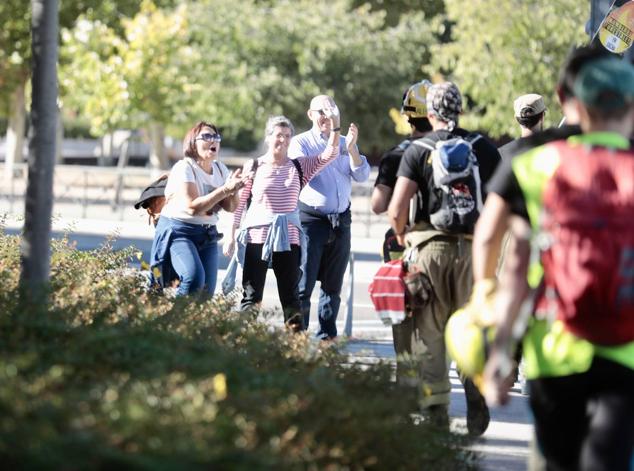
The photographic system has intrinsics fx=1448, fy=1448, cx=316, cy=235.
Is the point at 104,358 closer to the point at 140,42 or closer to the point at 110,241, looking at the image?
the point at 110,241

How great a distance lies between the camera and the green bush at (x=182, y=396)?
3.81 m

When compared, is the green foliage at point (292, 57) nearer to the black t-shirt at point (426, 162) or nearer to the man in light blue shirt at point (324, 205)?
the man in light blue shirt at point (324, 205)

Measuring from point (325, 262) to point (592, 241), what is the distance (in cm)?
674

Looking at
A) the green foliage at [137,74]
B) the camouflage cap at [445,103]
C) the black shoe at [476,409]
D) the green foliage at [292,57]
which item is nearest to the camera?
the camouflage cap at [445,103]

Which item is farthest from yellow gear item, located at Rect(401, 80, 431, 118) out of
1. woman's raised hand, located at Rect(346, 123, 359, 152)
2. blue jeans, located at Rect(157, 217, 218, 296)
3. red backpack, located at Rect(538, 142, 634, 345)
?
red backpack, located at Rect(538, 142, 634, 345)

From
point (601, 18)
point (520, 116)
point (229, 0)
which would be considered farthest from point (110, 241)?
point (229, 0)

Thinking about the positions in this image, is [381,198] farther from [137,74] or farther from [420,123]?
[137,74]

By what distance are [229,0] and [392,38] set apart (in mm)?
4874

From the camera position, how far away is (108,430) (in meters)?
3.91

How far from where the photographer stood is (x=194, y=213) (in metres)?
9.84

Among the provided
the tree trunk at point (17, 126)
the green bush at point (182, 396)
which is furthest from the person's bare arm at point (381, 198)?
the tree trunk at point (17, 126)

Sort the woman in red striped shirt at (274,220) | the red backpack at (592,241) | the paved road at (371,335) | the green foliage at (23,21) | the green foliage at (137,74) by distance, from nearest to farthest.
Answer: the red backpack at (592,241)
the paved road at (371,335)
the woman in red striped shirt at (274,220)
the green foliage at (137,74)
the green foliage at (23,21)

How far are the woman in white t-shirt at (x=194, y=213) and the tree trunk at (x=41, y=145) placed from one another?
289cm

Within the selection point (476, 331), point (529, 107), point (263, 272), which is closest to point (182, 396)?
point (476, 331)
